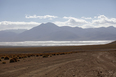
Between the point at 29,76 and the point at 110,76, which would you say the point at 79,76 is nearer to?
the point at 110,76

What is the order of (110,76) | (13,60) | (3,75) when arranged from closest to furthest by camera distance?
(110,76) → (3,75) → (13,60)

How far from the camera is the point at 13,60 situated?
17875mm

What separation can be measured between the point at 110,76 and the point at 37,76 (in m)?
4.39

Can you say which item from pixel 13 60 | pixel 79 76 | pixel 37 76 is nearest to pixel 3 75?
pixel 37 76

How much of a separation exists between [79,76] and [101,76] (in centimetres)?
131

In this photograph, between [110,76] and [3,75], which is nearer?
[110,76]

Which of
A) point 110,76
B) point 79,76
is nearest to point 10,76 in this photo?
point 79,76

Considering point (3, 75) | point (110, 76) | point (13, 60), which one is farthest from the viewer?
point (13, 60)

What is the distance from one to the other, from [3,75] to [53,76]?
132 inches

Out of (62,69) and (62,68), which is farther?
(62,68)

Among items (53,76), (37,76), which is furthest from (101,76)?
(37,76)

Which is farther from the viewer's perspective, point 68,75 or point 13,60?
point 13,60

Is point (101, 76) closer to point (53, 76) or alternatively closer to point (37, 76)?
point (53, 76)

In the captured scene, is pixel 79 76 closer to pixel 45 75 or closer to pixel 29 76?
pixel 45 75
